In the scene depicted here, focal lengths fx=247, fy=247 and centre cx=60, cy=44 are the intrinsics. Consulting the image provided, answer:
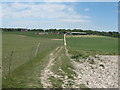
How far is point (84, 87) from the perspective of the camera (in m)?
12.8

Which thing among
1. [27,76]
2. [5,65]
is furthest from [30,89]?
[5,65]

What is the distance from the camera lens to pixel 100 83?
47.3ft

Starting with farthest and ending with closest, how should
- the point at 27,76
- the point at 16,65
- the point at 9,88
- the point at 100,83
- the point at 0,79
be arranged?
1. the point at 16,65
2. the point at 100,83
3. the point at 27,76
4. the point at 0,79
5. the point at 9,88

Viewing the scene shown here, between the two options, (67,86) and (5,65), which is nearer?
(67,86)

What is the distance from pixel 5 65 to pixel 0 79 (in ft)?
10.1

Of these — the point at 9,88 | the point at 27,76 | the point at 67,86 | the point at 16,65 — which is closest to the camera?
the point at 9,88

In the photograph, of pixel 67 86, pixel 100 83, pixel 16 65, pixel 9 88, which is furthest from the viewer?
pixel 16 65

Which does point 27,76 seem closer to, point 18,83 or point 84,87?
point 18,83

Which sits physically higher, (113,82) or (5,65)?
(5,65)

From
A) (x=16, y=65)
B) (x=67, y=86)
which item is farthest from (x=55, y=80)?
(x=16, y=65)

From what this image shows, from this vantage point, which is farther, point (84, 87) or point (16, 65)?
point (16, 65)

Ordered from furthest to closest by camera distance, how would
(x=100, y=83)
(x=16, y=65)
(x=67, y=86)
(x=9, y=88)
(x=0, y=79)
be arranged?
(x=16, y=65)
(x=100, y=83)
(x=67, y=86)
(x=0, y=79)
(x=9, y=88)

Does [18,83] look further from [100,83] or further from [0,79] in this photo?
[100,83]

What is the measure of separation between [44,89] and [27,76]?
2464 mm
